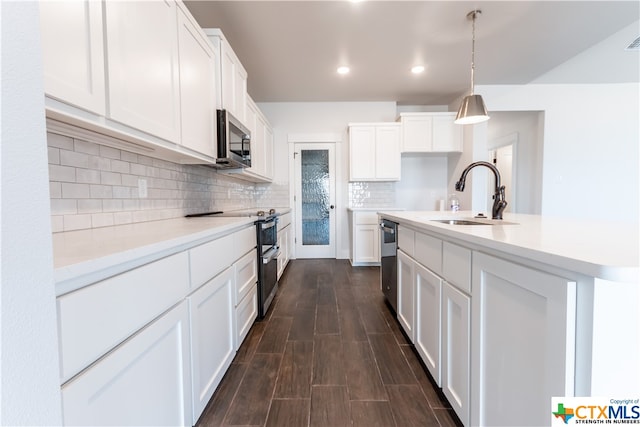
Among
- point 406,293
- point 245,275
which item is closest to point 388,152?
point 406,293

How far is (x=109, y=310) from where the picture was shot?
0.69 m

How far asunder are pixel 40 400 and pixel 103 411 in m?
0.34

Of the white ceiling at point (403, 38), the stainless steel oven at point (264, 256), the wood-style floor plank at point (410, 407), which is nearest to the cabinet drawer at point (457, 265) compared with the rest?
the wood-style floor plank at point (410, 407)

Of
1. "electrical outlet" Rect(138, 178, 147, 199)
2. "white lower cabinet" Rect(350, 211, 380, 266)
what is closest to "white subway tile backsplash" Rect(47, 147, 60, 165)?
"electrical outlet" Rect(138, 178, 147, 199)

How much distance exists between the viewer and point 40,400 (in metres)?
0.42

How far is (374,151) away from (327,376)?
343 cm

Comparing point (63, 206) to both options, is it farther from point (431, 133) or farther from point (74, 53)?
point (431, 133)

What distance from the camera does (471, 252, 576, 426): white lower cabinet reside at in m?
0.64

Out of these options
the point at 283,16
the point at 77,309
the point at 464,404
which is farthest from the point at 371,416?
the point at 283,16

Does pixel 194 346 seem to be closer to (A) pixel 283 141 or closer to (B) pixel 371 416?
(B) pixel 371 416

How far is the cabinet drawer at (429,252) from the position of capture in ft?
4.43

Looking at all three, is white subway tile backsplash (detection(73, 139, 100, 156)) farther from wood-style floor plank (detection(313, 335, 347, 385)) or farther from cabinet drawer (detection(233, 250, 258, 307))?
wood-style floor plank (detection(313, 335, 347, 385))

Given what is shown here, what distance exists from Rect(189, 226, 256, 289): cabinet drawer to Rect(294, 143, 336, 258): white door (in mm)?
2680

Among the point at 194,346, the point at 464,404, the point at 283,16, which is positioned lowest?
the point at 464,404
